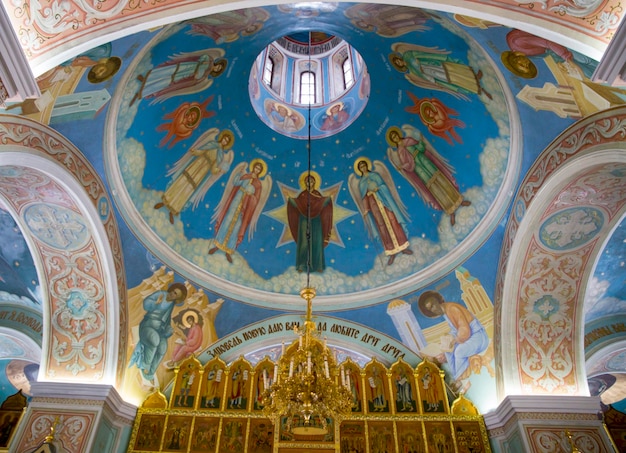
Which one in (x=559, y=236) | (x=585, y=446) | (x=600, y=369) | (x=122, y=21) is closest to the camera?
(x=122, y=21)

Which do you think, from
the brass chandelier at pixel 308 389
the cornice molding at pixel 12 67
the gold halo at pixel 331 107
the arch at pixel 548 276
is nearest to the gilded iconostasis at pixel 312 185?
the gold halo at pixel 331 107

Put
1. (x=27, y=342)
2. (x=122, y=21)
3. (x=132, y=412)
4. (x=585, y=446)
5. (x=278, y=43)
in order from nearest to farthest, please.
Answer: (x=122, y=21) < (x=585, y=446) < (x=132, y=412) < (x=27, y=342) < (x=278, y=43)

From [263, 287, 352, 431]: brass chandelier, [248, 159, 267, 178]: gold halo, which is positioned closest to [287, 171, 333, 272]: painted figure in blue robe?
[248, 159, 267, 178]: gold halo

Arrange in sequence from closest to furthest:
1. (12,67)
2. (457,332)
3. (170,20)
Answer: (12,67) → (170,20) → (457,332)

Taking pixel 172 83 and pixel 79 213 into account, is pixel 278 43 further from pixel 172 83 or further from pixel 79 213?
pixel 79 213

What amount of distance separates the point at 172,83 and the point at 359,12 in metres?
4.05

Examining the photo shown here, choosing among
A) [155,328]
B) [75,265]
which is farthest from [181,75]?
[155,328]

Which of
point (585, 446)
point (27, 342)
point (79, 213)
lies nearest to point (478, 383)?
point (585, 446)

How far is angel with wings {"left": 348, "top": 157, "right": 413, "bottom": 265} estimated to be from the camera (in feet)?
40.9

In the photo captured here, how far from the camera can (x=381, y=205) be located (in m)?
12.6

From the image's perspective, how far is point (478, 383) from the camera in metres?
10.8

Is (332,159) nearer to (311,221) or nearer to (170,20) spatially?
(311,221)

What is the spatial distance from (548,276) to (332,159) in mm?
5835

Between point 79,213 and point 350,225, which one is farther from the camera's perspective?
point 350,225
